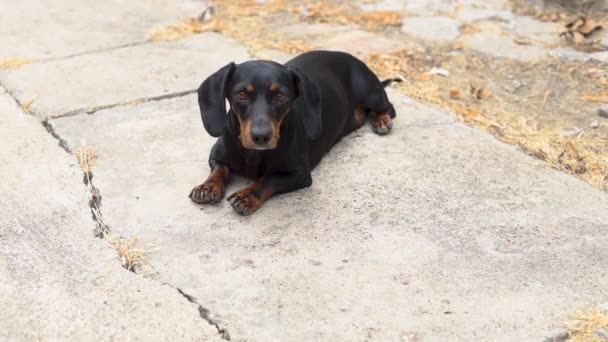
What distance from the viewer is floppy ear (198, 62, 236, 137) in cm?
321

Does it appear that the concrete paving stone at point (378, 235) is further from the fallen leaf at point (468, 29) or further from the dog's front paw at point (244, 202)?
the fallen leaf at point (468, 29)

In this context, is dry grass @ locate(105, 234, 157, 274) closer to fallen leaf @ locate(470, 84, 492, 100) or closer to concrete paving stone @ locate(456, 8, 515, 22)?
fallen leaf @ locate(470, 84, 492, 100)

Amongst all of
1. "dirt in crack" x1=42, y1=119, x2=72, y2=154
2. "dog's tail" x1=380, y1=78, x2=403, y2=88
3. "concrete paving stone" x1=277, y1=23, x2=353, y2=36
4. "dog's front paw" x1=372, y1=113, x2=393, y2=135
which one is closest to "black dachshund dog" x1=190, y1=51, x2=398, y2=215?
"dog's front paw" x1=372, y1=113, x2=393, y2=135

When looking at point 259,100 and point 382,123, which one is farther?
point 382,123

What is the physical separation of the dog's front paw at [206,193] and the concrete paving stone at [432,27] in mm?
2774

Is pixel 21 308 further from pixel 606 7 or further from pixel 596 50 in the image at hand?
pixel 606 7

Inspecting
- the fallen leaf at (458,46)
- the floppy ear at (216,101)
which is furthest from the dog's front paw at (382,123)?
the fallen leaf at (458,46)

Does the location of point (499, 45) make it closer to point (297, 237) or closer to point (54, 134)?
point (297, 237)

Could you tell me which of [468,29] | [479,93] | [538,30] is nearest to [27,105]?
[479,93]

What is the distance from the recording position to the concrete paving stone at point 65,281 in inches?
98.8

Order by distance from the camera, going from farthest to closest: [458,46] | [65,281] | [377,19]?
[377,19] → [458,46] → [65,281]

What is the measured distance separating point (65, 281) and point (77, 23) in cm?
350

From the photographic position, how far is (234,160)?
11.3 feet

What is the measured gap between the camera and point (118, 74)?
477cm
